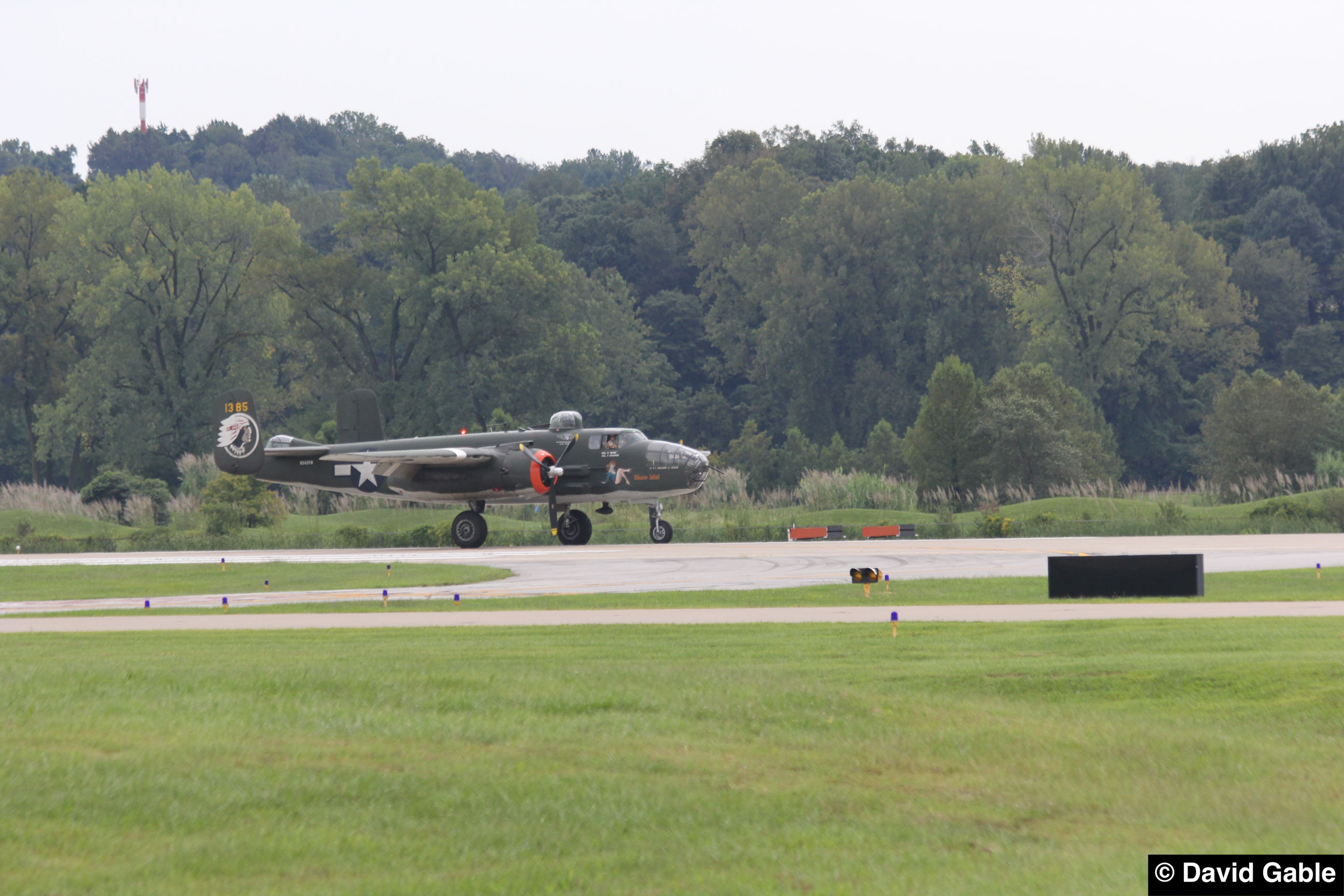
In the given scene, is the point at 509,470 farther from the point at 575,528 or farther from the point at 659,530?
the point at 659,530

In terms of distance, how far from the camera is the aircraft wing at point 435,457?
36906mm

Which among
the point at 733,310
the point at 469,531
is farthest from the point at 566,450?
the point at 733,310

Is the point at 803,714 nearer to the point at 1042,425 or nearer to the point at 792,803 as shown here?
the point at 792,803

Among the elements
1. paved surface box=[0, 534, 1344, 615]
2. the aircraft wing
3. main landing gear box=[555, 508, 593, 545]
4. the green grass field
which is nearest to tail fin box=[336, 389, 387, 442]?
the aircraft wing

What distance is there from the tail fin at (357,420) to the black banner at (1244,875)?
122 ft

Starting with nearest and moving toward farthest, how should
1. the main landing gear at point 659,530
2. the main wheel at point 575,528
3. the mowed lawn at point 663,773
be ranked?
the mowed lawn at point 663,773
the main landing gear at point 659,530
the main wheel at point 575,528

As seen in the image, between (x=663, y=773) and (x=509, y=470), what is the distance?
2991cm

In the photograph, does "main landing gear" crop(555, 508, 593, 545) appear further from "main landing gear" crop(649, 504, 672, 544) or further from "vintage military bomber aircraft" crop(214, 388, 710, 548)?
"main landing gear" crop(649, 504, 672, 544)

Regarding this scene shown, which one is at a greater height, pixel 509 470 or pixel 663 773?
pixel 509 470

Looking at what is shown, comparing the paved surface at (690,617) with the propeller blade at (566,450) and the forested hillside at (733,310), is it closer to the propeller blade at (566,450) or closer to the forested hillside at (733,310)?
the propeller blade at (566,450)

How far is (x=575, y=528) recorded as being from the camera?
123 ft

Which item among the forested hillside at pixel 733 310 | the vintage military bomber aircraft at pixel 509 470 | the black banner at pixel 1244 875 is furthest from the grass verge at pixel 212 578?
the forested hillside at pixel 733 310

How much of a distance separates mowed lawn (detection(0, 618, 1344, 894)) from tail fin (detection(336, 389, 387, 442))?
95.2 ft

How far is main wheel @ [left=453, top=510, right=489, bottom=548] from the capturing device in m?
38.3
